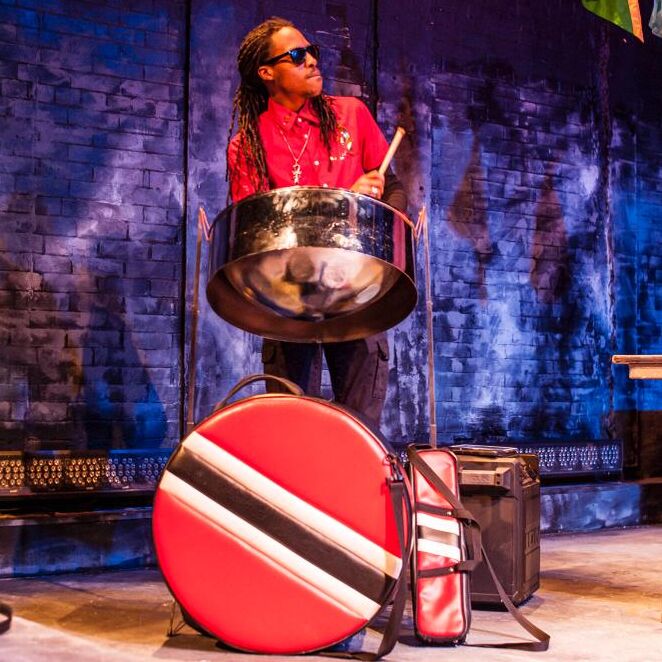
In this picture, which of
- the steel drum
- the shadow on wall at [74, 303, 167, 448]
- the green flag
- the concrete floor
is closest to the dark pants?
the steel drum

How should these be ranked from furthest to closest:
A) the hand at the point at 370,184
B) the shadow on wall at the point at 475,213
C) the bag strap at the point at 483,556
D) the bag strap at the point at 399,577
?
the shadow on wall at the point at 475,213 < the hand at the point at 370,184 < the bag strap at the point at 483,556 < the bag strap at the point at 399,577

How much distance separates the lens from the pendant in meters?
2.46

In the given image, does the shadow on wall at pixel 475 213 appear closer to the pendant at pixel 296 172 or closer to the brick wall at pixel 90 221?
the brick wall at pixel 90 221

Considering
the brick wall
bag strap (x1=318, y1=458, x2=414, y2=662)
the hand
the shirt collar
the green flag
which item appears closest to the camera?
bag strap (x1=318, y1=458, x2=414, y2=662)

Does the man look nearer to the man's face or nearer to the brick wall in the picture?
the man's face

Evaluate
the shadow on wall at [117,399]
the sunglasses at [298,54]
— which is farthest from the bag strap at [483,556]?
the shadow on wall at [117,399]

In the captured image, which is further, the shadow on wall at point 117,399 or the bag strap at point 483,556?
the shadow on wall at point 117,399

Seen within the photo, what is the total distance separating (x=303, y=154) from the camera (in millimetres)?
2477

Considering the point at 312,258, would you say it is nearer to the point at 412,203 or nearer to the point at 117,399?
the point at 117,399

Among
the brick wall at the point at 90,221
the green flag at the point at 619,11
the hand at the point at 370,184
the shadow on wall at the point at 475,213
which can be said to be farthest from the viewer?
the green flag at the point at 619,11

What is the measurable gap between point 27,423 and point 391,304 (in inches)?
60.5

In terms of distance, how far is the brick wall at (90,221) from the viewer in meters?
3.30

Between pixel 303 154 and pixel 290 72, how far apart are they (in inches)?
8.1

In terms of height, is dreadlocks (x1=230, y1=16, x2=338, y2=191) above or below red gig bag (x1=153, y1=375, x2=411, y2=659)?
above
